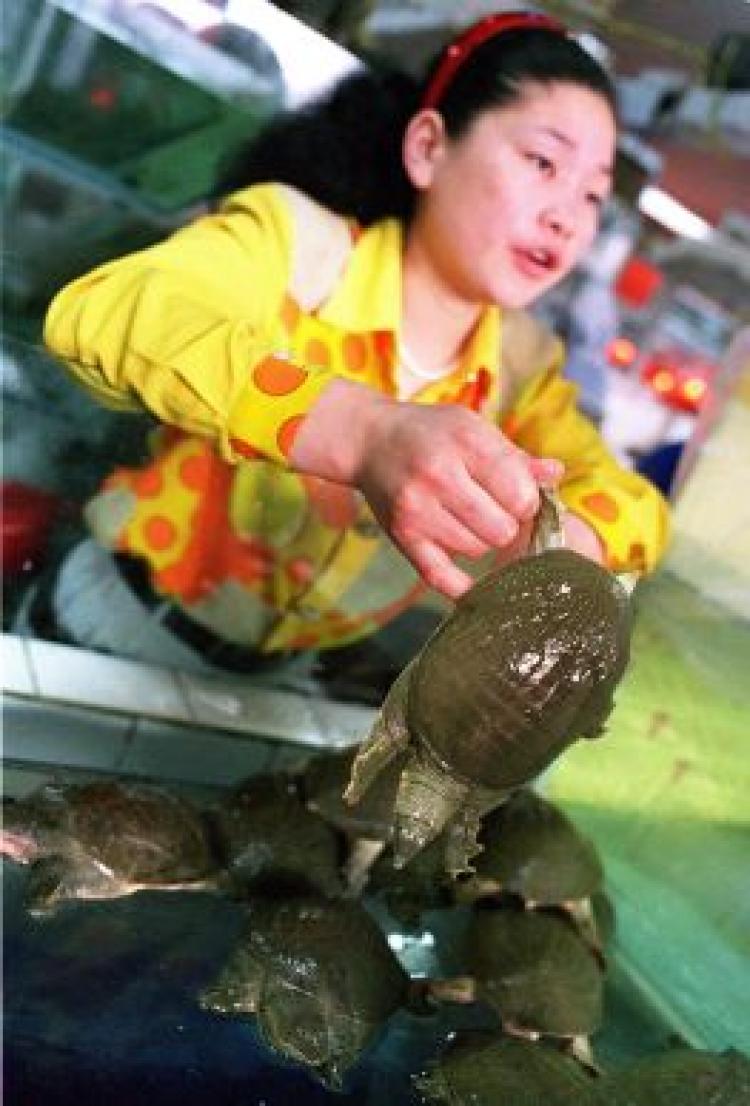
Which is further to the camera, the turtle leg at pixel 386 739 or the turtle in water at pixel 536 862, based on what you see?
the turtle in water at pixel 536 862

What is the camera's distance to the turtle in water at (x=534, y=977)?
3.79 ft

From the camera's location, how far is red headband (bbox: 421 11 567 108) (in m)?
1.37

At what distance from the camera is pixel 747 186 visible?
1762mm

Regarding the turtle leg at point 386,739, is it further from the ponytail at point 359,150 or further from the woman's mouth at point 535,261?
the ponytail at point 359,150

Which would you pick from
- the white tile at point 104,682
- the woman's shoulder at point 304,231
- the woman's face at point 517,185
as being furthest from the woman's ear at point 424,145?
the white tile at point 104,682

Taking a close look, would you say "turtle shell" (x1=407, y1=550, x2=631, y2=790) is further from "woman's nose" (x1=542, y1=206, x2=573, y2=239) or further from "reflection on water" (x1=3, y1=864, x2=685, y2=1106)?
"woman's nose" (x1=542, y1=206, x2=573, y2=239)

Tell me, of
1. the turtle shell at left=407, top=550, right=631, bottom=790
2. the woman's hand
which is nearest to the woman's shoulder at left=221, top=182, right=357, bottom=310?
the woman's hand

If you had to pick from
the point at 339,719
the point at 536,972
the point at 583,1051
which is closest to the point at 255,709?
the point at 339,719

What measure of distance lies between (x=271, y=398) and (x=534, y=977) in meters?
0.68

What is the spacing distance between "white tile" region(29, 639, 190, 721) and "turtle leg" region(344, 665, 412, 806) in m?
0.72

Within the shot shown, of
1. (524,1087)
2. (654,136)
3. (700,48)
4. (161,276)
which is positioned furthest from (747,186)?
(524,1087)

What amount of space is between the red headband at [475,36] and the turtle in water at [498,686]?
0.77 m

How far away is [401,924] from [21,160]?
45.7 inches

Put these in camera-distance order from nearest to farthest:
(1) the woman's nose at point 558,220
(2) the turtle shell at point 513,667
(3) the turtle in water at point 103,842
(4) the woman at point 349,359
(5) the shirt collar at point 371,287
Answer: (2) the turtle shell at point 513,667
(4) the woman at point 349,359
(3) the turtle in water at point 103,842
(1) the woman's nose at point 558,220
(5) the shirt collar at point 371,287
